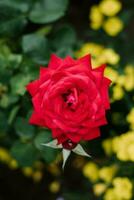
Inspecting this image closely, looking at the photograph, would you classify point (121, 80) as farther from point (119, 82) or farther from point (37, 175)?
point (37, 175)

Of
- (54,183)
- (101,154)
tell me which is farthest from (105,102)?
(54,183)

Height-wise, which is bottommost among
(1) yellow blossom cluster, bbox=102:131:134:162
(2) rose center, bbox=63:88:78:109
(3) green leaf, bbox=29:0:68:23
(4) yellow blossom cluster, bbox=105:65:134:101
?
(1) yellow blossom cluster, bbox=102:131:134:162

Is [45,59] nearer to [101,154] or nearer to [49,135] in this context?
[49,135]

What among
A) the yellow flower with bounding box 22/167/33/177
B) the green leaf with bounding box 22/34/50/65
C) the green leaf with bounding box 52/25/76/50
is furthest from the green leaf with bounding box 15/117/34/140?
the yellow flower with bounding box 22/167/33/177

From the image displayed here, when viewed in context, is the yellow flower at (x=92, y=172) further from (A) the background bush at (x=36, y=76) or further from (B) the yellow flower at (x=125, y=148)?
(B) the yellow flower at (x=125, y=148)

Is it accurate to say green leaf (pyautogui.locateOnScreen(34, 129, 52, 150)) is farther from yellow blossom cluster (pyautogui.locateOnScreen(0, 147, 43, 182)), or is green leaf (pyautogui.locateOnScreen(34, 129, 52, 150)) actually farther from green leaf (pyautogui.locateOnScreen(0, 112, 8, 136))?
yellow blossom cluster (pyautogui.locateOnScreen(0, 147, 43, 182))

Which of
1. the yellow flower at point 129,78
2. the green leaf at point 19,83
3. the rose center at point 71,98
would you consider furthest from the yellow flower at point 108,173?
the rose center at point 71,98

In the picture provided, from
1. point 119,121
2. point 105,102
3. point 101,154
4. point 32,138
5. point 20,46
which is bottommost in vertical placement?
point 101,154
